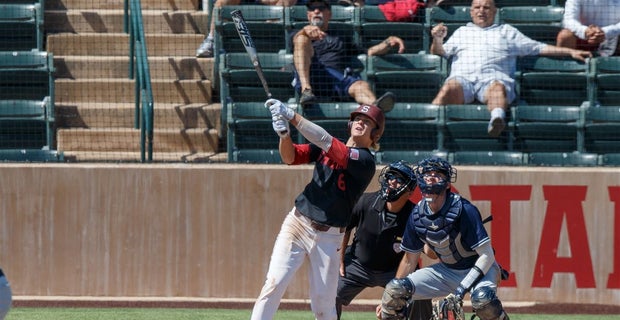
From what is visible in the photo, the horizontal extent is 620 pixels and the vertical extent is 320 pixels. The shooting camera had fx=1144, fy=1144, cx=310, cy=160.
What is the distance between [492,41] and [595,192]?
6.03 feet

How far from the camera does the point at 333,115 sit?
1089 cm

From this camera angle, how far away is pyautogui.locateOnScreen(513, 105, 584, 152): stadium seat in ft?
36.1

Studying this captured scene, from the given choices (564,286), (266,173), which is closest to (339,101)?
(266,173)

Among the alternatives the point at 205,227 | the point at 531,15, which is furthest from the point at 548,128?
the point at 205,227

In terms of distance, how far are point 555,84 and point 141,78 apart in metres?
4.04

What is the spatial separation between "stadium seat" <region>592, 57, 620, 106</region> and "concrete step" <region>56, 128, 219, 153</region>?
3.79 meters

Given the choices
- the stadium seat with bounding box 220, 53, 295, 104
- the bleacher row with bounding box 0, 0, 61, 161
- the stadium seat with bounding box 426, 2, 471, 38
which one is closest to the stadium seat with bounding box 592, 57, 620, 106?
the stadium seat with bounding box 426, 2, 471, 38

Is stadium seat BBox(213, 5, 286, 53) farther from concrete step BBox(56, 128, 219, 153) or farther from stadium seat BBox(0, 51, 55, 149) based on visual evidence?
stadium seat BBox(0, 51, 55, 149)

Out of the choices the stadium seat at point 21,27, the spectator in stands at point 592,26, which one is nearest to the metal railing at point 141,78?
the stadium seat at point 21,27

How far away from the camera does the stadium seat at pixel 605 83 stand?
11227mm

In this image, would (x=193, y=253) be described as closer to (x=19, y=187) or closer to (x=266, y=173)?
(x=266, y=173)

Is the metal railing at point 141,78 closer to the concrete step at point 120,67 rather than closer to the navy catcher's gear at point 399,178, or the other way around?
the concrete step at point 120,67

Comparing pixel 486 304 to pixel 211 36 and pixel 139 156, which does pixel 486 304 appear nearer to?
pixel 139 156

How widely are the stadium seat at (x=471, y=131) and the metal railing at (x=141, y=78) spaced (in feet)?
9.29
